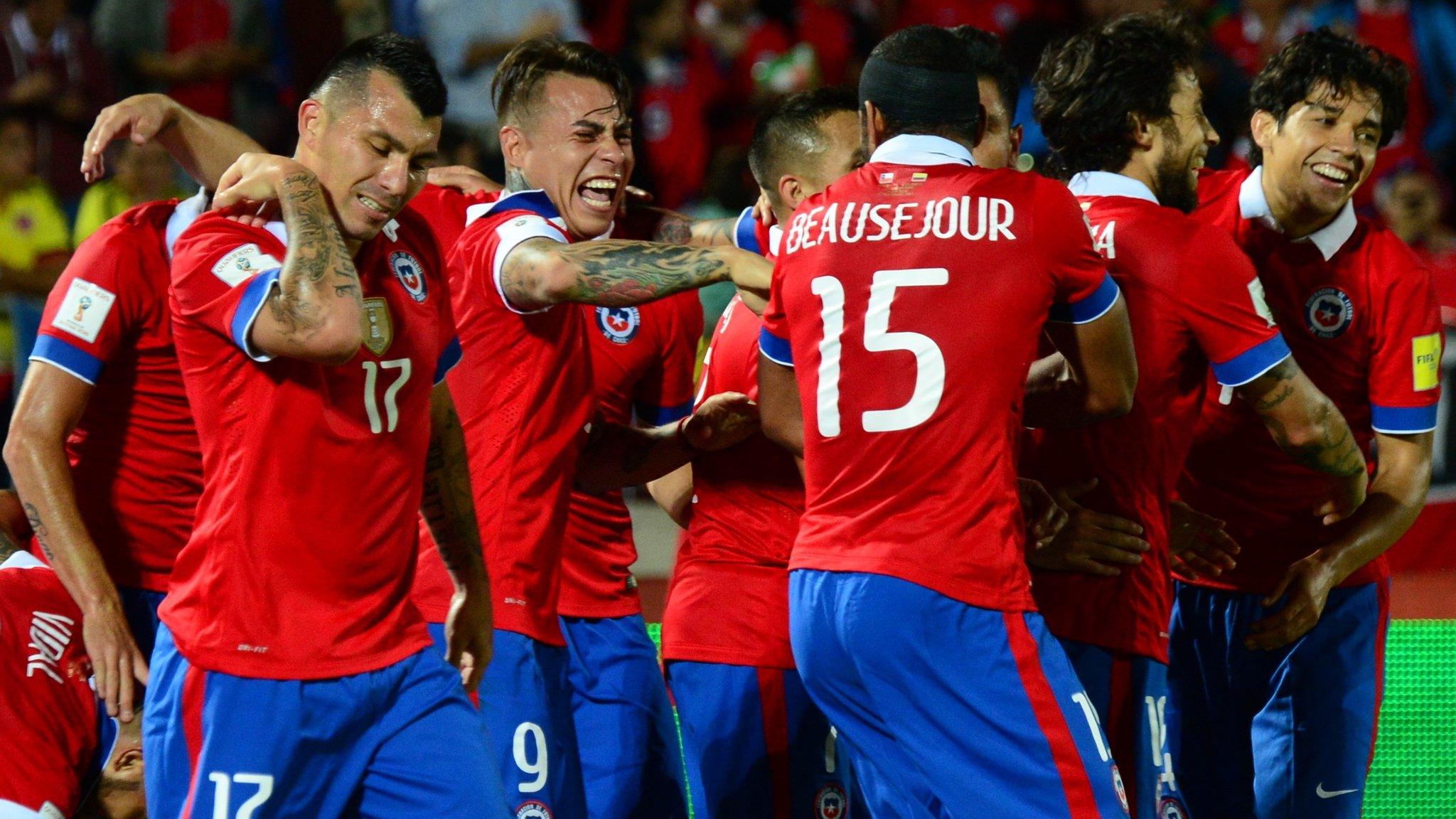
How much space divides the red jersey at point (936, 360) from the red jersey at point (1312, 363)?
138cm

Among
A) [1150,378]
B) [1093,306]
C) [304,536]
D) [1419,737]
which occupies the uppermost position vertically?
[1093,306]

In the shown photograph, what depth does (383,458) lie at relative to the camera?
3635 mm

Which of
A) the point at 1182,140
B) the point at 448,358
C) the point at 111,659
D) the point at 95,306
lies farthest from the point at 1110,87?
the point at 111,659

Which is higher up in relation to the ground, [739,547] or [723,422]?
[723,422]

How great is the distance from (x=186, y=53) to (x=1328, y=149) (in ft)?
26.3

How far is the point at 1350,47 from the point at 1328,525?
52.7 inches

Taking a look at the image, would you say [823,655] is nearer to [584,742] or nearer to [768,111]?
[584,742]

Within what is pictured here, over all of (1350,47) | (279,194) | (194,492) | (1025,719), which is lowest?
(1025,719)

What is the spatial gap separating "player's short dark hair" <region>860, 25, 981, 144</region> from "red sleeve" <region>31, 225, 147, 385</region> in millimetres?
1865

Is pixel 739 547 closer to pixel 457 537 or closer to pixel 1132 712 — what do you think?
pixel 457 537

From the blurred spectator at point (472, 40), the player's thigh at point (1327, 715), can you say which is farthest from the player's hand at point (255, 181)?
the blurred spectator at point (472, 40)

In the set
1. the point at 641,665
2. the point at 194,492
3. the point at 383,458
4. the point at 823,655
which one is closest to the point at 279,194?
the point at 383,458

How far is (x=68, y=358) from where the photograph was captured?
4102 mm

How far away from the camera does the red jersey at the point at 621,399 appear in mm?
4773
